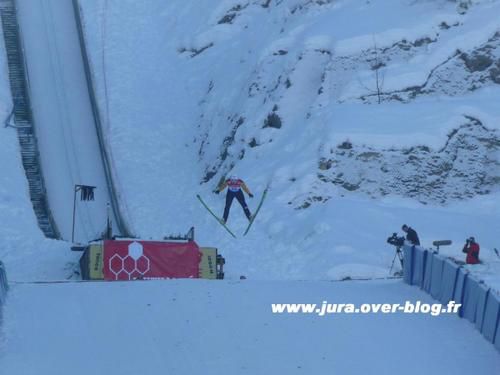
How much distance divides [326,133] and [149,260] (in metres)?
6.80

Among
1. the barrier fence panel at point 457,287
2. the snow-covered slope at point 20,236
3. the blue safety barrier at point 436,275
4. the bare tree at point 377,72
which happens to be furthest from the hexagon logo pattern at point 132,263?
the bare tree at point 377,72

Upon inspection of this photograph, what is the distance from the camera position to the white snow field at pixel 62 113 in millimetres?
28922

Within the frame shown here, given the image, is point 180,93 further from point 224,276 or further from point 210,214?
point 224,276

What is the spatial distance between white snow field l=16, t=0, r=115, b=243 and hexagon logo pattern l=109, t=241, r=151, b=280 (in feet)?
17.0

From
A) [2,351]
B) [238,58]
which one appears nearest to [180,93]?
[238,58]

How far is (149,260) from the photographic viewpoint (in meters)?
22.6

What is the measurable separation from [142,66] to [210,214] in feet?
35.0

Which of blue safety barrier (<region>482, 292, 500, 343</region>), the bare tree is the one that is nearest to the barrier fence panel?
blue safety barrier (<region>482, 292, 500, 343</region>)

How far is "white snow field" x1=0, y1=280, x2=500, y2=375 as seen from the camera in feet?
50.1

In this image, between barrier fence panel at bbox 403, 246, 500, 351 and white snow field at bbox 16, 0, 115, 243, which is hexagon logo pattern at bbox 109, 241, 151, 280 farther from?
barrier fence panel at bbox 403, 246, 500, 351

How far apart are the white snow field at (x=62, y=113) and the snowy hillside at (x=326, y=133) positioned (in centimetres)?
80

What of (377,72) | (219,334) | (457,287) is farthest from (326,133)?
(219,334)

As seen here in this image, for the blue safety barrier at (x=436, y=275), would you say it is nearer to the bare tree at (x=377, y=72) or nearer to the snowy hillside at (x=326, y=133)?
the snowy hillside at (x=326, y=133)

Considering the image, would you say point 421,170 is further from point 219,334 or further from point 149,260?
point 219,334
